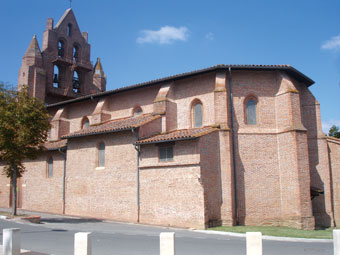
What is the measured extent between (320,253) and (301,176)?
27.4 ft

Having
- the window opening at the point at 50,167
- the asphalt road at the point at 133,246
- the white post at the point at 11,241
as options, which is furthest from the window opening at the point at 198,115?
the white post at the point at 11,241

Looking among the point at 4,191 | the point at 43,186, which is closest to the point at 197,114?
the point at 43,186

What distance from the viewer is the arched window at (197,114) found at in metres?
20.3

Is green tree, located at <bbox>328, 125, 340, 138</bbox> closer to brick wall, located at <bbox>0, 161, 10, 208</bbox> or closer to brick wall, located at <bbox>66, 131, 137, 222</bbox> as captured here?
brick wall, located at <bbox>66, 131, 137, 222</bbox>

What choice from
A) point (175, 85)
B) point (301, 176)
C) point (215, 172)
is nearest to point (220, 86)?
point (175, 85)

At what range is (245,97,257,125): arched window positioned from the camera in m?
19.7

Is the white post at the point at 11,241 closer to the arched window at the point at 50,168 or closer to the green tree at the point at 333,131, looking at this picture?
the arched window at the point at 50,168

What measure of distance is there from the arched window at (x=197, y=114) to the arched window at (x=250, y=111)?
264cm

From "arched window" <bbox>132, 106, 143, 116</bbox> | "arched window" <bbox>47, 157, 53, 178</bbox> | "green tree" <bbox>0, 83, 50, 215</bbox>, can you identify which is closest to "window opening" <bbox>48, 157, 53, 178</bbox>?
"arched window" <bbox>47, 157, 53, 178</bbox>

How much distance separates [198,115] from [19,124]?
9.86 meters

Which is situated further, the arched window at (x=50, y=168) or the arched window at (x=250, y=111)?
the arched window at (x=50, y=168)

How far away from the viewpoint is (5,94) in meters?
18.4

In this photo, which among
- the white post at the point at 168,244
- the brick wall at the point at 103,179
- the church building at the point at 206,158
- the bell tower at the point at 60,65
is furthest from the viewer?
the bell tower at the point at 60,65

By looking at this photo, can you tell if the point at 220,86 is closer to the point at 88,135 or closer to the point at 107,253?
the point at 88,135
